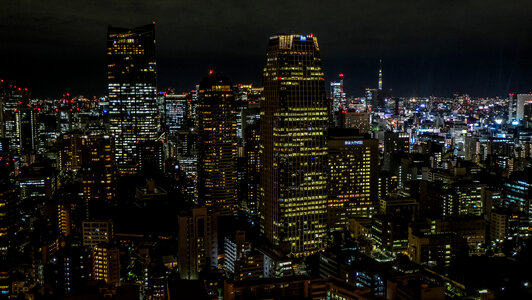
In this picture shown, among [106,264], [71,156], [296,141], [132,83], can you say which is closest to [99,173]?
[71,156]

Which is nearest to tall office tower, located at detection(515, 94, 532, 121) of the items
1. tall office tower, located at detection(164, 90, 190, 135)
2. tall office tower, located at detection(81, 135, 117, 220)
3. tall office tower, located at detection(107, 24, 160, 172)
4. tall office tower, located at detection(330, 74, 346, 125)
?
tall office tower, located at detection(330, 74, 346, 125)

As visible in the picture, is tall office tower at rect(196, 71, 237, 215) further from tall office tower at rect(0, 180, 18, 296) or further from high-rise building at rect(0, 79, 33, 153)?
high-rise building at rect(0, 79, 33, 153)

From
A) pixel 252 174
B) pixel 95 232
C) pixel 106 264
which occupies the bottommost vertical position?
pixel 106 264

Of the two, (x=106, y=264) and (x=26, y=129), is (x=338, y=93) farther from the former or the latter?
(x=106, y=264)

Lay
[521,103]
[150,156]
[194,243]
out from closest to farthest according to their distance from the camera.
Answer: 1. [194,243]
2. [150,156]
3. [521,103]

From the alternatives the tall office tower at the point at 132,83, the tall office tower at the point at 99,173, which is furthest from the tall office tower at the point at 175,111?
the tall office tower at the point at 99,173

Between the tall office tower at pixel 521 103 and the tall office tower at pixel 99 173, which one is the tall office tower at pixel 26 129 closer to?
the tall office tower at pixel 99 173

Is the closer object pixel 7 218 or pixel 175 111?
pixel 7 218
